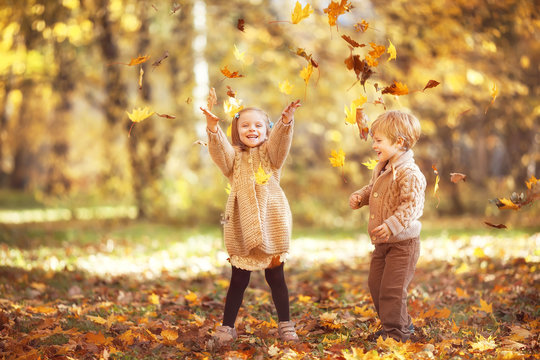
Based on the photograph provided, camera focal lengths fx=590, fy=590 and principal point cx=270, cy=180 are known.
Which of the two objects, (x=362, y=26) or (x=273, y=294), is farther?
(x=273, y=294)

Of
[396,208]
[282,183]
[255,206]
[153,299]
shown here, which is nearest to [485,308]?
[396,208]

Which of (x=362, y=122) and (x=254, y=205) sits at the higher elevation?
(x=362, y=122)

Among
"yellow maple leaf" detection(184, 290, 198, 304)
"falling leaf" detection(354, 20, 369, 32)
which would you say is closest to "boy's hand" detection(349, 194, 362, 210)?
"falling leaf" detection(354, 20, 369, 32)

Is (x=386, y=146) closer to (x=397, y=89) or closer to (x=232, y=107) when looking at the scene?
(x=397, y=89)

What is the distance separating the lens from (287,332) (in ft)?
12.4

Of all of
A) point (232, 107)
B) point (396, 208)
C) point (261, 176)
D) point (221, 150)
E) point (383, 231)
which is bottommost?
point (383, 231)

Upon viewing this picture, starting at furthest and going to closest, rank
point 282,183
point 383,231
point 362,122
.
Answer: point 282,183, point 362,122, point 383,231

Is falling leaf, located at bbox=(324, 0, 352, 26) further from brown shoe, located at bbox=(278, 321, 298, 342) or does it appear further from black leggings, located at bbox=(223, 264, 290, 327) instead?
brown shoe, located at bbox=(278, 321, 298, 342)

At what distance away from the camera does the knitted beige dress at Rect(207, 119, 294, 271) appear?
372 cm

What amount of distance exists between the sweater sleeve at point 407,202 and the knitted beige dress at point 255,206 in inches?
28.1

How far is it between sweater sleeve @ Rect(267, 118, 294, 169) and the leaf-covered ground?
3.83ft

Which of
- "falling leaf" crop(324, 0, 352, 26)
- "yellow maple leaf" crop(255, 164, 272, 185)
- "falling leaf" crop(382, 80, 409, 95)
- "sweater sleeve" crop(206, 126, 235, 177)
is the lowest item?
"yellow maple leaf" crop(255, 164, 272, 185)

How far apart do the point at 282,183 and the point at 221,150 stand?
25.9 ft

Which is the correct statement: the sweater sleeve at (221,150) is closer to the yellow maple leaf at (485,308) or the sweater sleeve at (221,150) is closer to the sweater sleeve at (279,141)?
the sweater sleeve at (279,141)
